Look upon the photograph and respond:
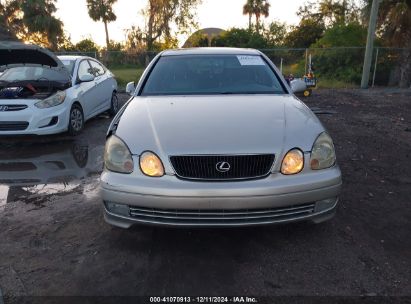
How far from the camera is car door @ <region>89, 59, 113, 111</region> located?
8.50m

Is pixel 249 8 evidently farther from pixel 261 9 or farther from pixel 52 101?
pixel 52 101

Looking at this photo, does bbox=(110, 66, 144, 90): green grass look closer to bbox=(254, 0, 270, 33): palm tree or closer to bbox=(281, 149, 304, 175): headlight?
bbox=(281, 149, 304, 175): headlight

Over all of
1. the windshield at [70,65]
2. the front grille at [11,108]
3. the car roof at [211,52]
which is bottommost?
the front grille at [11,108]

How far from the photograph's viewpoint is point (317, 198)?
2967 millimetres

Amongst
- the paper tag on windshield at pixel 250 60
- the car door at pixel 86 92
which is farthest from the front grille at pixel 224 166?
the car door at pixel 86 92

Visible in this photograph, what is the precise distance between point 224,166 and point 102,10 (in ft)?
140

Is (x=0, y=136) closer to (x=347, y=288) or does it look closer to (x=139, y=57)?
(x=347, y=288)

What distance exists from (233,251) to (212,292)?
558 mm

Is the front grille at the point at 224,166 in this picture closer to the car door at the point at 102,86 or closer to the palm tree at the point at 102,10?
the car door at the point at 102,86

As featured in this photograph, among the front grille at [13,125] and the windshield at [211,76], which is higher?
the windshield at [211,76]

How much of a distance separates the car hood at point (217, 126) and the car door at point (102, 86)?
16.2 ft

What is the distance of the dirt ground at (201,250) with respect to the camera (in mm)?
2750

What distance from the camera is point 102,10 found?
41469 mm

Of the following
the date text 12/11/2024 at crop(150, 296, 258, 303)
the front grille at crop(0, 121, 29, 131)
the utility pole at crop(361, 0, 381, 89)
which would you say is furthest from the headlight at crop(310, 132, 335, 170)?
the utility pole at crop(361, 0, 381, 89)
